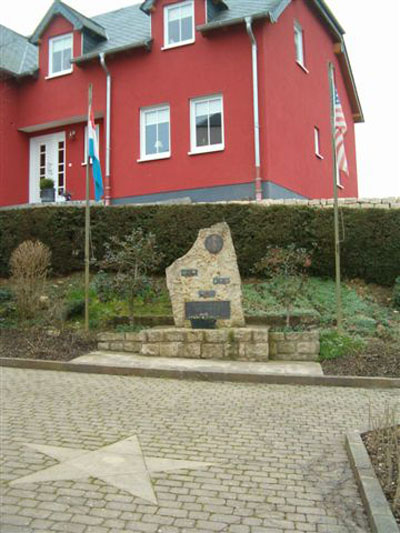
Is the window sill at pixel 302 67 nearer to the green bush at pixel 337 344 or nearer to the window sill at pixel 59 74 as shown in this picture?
the window sill at pixel 59 74

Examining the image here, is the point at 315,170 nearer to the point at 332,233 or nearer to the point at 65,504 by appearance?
the point at 332,233

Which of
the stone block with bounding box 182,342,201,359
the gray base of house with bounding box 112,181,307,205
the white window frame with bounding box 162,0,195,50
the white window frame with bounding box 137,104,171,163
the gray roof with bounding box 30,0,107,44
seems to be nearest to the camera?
the stone block with bounding box 182,342,201,359

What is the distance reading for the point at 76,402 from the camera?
237 inches

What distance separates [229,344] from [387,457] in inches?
201

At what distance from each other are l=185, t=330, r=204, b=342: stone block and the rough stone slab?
14.8ft

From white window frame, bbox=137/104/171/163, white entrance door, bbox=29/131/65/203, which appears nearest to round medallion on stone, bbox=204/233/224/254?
white window frame, bbox=137/104/171/163

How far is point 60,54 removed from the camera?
18750 millimetres

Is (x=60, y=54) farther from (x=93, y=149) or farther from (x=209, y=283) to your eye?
(x=209, y=283)

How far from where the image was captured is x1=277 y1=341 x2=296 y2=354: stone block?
8.57 meters

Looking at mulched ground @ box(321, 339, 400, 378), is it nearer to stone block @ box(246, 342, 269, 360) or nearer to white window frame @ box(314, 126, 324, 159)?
stone block @ box(246, 342, 269, 360)

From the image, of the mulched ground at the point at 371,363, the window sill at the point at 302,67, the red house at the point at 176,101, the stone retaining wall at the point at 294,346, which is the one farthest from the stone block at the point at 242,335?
the window sill at the point at 302,67

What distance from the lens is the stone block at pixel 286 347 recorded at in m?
8.57

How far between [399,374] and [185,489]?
478 centimetres

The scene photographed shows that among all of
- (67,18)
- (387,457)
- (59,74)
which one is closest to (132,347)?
(387,457)
